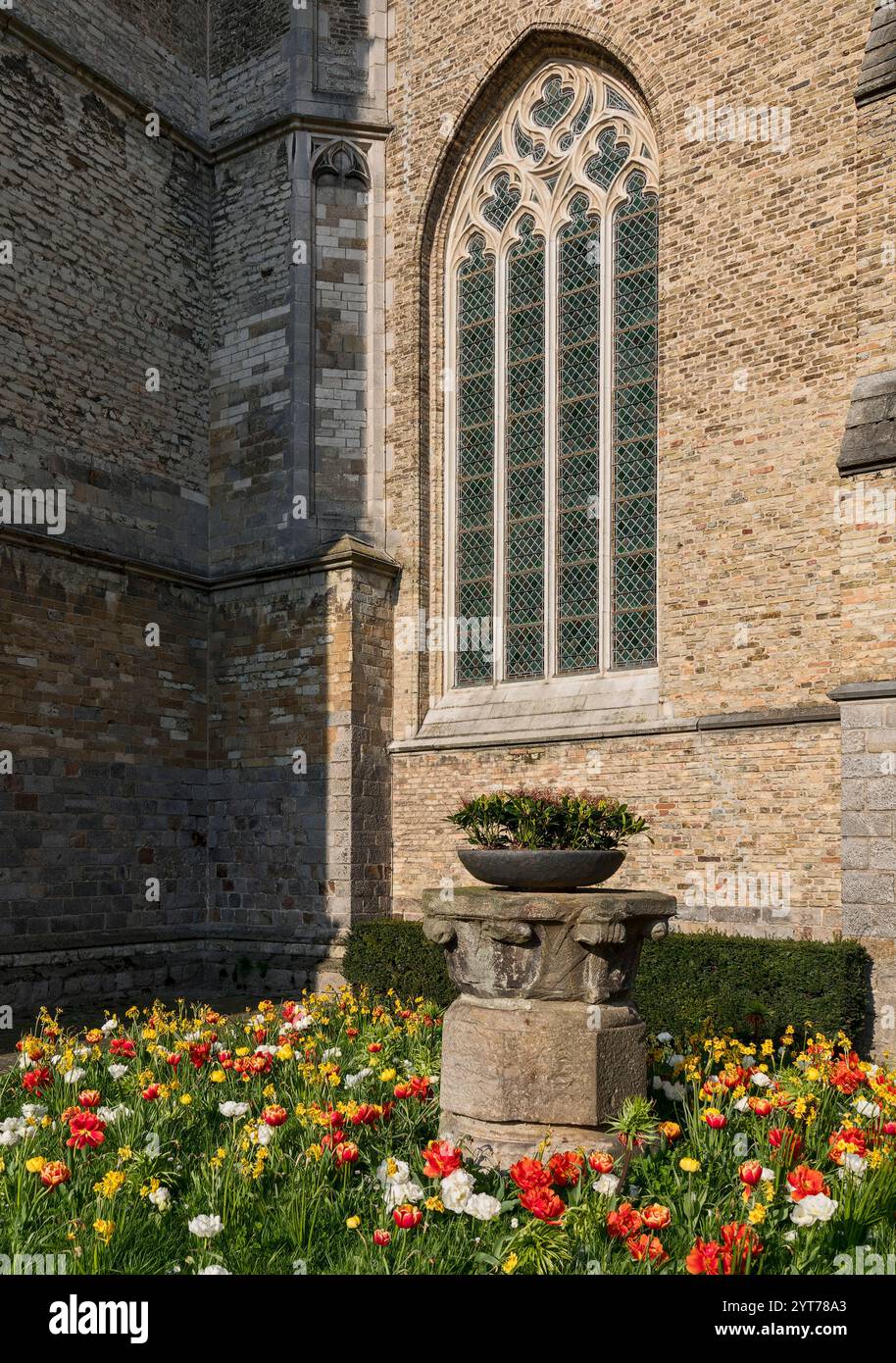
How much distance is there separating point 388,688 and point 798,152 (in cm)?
689

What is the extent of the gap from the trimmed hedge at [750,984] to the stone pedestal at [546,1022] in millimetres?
3254

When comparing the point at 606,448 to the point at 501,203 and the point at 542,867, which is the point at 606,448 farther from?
the point at 542,867

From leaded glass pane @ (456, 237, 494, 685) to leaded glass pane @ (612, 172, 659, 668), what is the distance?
167 cm

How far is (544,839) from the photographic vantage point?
5.30m

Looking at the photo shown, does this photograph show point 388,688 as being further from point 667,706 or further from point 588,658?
point 667,706

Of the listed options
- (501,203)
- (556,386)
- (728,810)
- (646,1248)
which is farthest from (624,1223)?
(501,203)

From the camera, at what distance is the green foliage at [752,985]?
8.55m

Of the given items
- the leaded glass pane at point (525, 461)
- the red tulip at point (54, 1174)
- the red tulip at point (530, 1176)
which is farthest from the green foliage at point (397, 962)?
the red tulip at point (530, 1176)

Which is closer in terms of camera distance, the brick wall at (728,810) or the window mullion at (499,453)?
the brick wall at (728,810)

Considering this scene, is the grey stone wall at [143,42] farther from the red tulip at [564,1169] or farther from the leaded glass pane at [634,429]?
the red tulip at [564,1169]

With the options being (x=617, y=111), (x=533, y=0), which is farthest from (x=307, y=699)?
(x=533, y=0)

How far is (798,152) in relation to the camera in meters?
10.8

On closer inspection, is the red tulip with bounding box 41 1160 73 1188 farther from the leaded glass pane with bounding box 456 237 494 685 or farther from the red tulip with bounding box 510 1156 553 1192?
the leaded glass pane with bounding box 456 237 494 685

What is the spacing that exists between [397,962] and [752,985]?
376 centimetres
